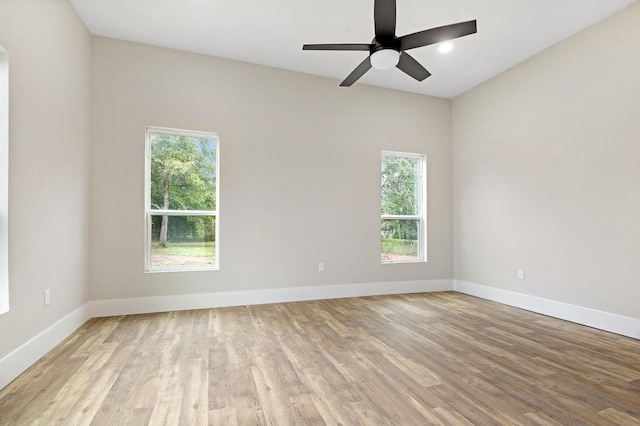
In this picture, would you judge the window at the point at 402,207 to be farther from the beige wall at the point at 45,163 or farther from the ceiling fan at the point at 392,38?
the beige wall at the point at 45,163

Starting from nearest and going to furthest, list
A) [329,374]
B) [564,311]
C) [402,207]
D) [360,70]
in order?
[329,374] < [360,70] < [564,311] < [402,207]

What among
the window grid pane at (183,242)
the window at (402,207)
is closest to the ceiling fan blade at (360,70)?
the window at (402,207)

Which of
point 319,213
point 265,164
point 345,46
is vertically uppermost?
point 345,46

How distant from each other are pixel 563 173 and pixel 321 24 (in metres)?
3.31

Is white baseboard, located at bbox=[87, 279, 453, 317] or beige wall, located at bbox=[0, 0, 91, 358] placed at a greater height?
beige wall, located at bbox=[0, 0, 91, 358]

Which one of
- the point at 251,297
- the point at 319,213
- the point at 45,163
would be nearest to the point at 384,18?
the point at 319,213

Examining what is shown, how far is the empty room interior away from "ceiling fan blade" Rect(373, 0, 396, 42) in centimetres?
2

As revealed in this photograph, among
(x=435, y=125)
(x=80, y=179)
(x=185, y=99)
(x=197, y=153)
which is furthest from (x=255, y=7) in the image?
(x=435, y=125)

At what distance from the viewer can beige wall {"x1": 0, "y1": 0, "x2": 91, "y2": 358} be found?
7.63 ft

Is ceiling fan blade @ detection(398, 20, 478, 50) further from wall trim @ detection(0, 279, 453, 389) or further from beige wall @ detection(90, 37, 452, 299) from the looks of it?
wall trim @ detection(0, 279, 453, 389)

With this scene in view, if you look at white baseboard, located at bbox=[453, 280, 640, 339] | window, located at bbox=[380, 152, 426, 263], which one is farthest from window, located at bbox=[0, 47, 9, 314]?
white baseboard, located at bbox=[453, 280, 640, 339]

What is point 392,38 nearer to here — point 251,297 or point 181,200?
point 181,200

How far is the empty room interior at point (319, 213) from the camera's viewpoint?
2.21 metres

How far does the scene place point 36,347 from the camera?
256 centimetres
